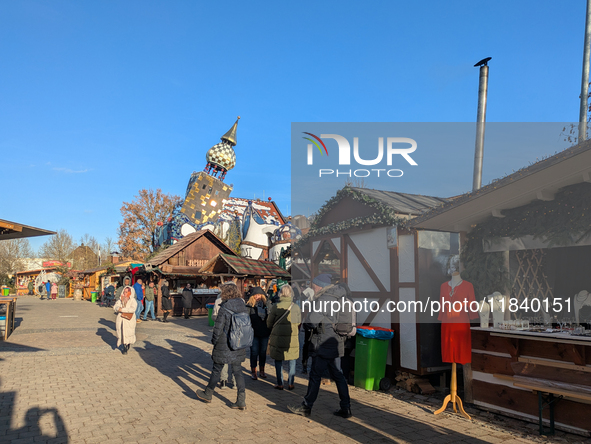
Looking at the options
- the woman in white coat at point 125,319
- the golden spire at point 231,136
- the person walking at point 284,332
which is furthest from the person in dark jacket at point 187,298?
the golden spire at point 231,136

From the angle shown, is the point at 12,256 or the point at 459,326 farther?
the point at 12,256

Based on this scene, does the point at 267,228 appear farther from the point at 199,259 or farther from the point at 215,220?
the point at 199,259

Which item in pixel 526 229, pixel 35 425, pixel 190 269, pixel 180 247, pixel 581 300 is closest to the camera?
pixel 35 425

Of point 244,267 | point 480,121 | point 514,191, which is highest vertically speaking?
point 480,121

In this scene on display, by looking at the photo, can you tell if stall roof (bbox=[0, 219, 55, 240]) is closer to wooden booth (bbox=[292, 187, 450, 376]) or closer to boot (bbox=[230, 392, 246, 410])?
wooden booth (bbox=[292, 187, 450, 376])

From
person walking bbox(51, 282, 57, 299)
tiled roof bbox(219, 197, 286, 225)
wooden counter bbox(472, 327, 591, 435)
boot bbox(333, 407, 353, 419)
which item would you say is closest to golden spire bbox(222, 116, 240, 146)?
tiled roof bbox(219, 197, 286, 225)

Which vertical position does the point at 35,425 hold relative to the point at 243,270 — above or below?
below

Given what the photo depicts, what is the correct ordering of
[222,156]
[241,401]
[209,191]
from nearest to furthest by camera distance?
[241,401], [209,191], [222,156]

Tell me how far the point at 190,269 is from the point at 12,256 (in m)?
42.3

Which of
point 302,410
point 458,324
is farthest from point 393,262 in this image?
point 302,410

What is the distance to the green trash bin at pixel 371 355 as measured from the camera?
7410 millimetres

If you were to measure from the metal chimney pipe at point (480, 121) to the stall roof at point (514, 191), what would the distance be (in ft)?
12.2

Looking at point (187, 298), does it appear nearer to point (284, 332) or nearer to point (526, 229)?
point (284, 332)

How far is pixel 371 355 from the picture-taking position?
7.45 m
